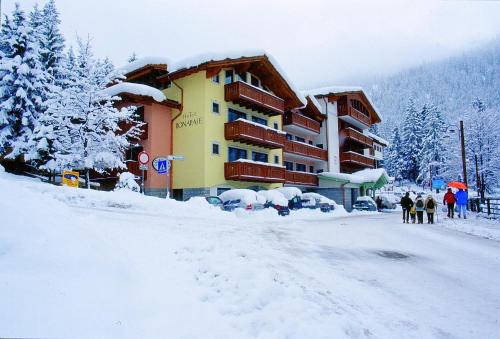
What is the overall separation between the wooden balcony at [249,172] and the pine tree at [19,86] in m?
13.7

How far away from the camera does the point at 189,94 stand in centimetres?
2523

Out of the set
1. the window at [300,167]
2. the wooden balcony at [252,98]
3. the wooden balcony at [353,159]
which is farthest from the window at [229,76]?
the wooden balcony at [353,159]

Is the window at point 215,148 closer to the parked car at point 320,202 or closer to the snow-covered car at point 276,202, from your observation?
the snow-covered car at point 276,202

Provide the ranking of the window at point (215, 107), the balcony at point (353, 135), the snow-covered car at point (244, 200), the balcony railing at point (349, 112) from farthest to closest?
the balcony at point (353, 135) < the balcony railing at point (349, 112) < the window at point (215, 107) < the snow-covered car at point (244, 200)

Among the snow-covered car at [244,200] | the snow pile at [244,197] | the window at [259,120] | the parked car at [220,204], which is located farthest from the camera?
the window at [259,120]

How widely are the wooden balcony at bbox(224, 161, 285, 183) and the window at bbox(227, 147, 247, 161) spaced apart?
1.65 m

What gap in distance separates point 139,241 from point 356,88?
3892 cm

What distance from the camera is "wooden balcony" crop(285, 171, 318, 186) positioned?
3211 centimetres

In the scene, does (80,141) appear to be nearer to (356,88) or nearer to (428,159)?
(356,88)

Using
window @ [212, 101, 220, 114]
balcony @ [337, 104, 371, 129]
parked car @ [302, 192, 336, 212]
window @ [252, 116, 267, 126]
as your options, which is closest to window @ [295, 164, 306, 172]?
window @ [252, 116, 267, 126]

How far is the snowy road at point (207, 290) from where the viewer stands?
3352 millimetres

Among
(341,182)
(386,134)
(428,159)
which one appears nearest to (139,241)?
(341,182)

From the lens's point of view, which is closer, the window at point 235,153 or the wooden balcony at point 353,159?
the window at point 235,153

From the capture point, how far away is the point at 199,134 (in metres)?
24.2
